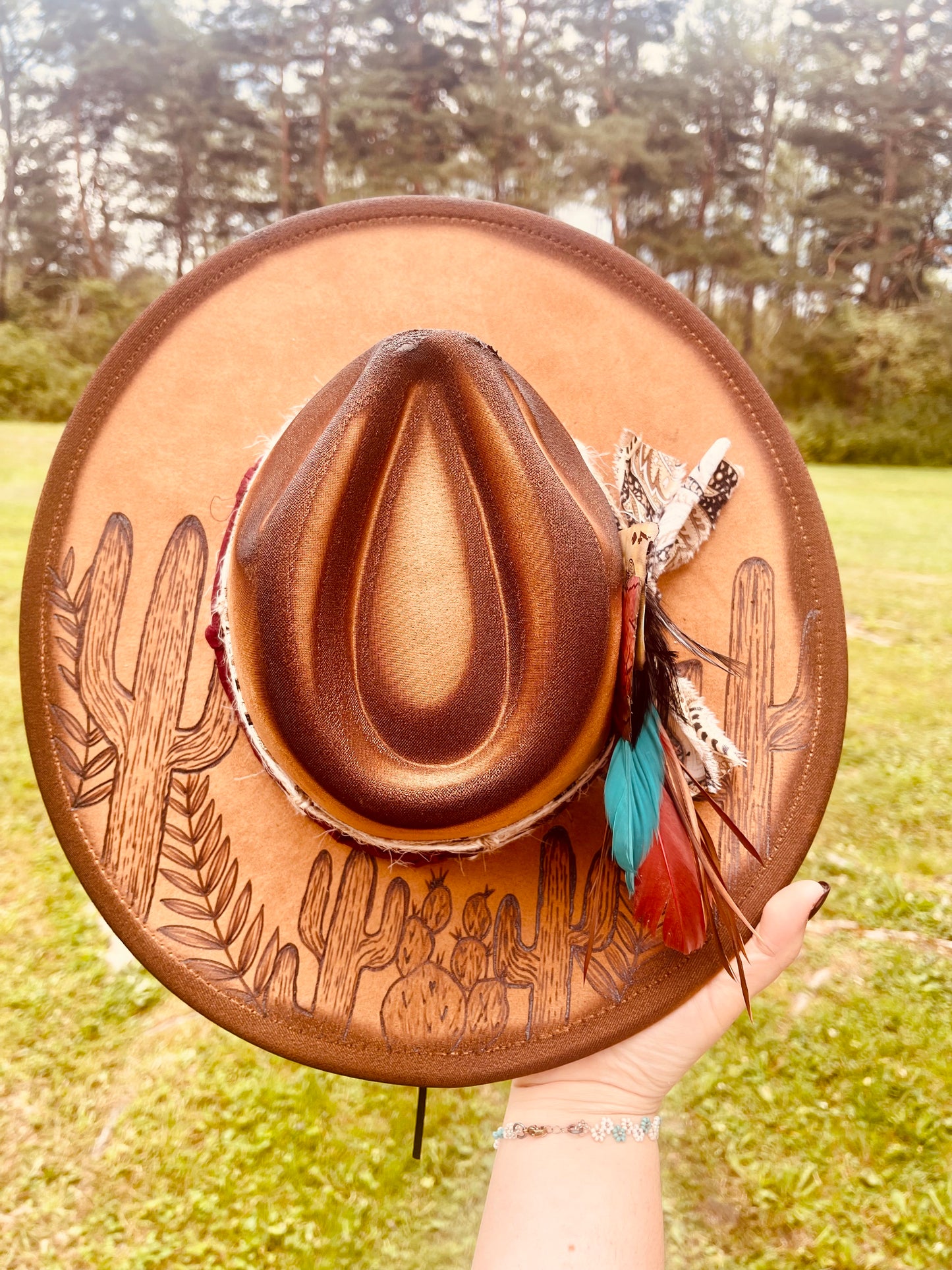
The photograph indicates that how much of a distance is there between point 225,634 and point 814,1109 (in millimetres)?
1837

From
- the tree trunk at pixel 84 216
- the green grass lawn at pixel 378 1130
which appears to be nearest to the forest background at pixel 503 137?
the tree trunk at pixel 84 216

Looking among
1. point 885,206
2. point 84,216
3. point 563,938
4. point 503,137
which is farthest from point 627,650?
point 885,206

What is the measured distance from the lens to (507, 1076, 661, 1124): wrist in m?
1.22

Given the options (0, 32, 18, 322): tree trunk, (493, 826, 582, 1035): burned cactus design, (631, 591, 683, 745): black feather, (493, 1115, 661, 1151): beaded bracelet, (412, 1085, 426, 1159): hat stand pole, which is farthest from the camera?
(0, 32, 18, 322): tree trunk

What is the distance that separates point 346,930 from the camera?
3.68ft

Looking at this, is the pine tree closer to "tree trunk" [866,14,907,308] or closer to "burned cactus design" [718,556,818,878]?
"tree trunk" [866,14,907,308]

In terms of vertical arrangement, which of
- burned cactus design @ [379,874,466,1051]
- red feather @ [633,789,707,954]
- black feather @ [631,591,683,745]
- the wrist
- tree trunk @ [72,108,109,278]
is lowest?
the wrist

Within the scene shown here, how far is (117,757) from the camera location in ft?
3.75

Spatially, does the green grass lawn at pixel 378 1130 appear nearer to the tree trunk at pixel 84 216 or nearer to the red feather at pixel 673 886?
the red feather at pixel 673 886

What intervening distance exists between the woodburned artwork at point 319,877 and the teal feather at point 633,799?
167mm

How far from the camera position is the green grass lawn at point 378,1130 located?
1703 mm

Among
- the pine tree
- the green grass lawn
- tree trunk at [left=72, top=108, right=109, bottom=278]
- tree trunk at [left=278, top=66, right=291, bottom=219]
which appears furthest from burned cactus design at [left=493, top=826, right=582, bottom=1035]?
the pine tree

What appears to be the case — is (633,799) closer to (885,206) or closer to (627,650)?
(627,650)

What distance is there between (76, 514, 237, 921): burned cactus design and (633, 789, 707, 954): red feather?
0.61 m
